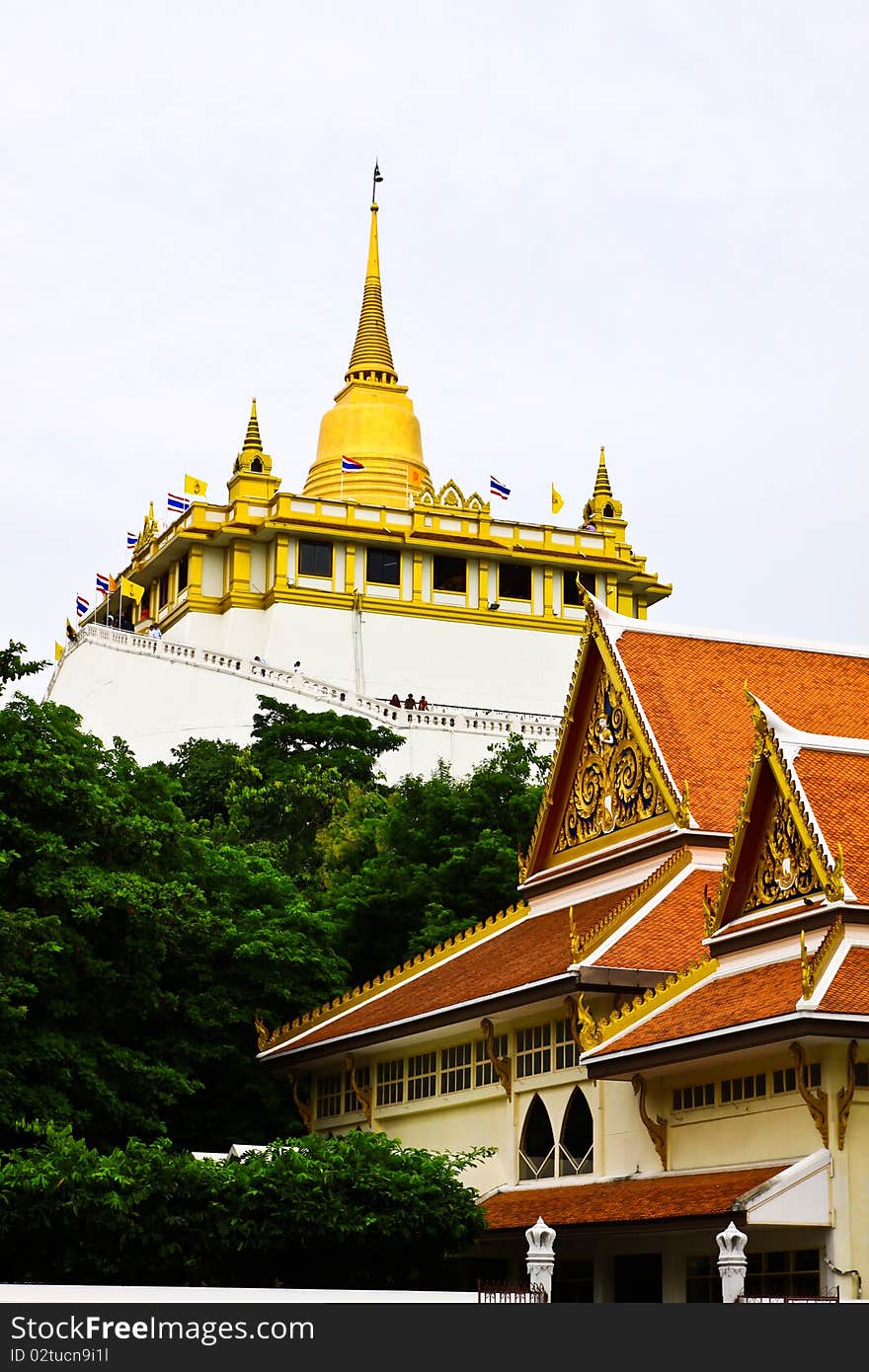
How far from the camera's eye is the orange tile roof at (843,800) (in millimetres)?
23192

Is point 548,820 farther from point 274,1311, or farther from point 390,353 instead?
point 390,353

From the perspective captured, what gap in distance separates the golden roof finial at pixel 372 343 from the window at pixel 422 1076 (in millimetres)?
58345

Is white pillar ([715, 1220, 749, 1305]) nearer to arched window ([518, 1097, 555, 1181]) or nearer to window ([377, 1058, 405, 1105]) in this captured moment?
arched window ([518, 1097, 555, 1181])

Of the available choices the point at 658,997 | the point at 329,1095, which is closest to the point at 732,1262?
the point at 658,997

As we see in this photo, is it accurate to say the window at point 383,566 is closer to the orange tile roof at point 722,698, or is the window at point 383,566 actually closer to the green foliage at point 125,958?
the green foliage at point 125,958

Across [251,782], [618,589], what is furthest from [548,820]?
[618,589]

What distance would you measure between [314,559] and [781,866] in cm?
5241

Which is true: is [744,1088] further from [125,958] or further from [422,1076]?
[125,958]

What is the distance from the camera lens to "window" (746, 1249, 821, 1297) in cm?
2159

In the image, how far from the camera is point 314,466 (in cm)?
8362

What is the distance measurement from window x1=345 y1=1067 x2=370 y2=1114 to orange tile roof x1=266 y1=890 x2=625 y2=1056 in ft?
2.42

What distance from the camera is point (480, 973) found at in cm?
2906

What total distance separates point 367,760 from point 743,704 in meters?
30.0

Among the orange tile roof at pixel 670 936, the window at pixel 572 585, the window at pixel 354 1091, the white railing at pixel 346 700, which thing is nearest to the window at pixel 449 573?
the window at pixel 572 585
